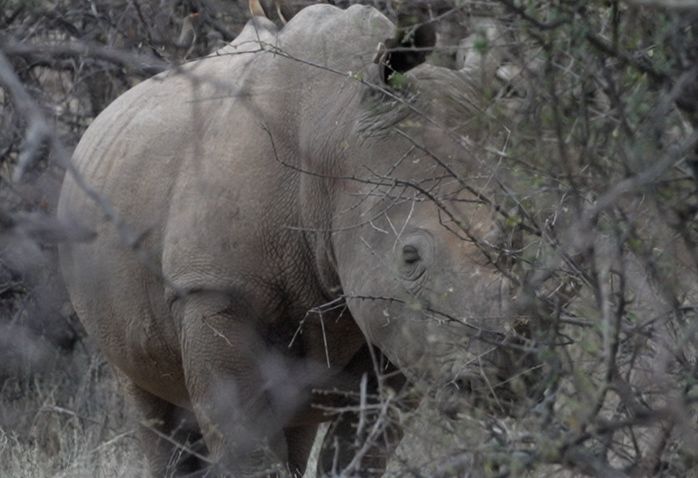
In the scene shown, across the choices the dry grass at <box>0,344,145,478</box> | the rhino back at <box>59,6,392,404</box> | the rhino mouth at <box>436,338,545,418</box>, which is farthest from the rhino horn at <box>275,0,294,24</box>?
the rhino mouth at <box>436,338,545,418</box>

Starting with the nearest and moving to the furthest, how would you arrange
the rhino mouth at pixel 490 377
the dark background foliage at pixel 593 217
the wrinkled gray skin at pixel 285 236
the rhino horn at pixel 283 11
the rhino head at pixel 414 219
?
the dark background foliage at pixel 593 217 → the rhino mouth at pixel 490 377 → the rhino head at pixel 414 219 → the wrinkled gray skin at pixel 285 236 → the rhino horn at pixel 283 11

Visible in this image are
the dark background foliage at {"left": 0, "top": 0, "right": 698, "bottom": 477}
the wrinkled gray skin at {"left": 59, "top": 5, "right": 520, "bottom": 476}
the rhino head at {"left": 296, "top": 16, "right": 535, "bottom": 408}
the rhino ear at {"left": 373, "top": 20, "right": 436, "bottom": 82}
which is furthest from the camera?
the wrinkled gray skin at {"left": 59, "top": 5, "right": 520, "bottom": 476}

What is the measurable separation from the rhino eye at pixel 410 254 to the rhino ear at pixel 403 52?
57 cm

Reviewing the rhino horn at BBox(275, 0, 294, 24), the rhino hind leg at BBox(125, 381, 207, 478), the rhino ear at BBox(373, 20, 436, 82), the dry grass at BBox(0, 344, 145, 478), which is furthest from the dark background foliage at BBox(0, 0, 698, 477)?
the dry grass at BBox(0, 344, 145, 478)

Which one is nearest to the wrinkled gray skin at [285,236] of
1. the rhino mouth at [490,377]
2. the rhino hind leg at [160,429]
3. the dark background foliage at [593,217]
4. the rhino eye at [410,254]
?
the rhino eye at [410,254]

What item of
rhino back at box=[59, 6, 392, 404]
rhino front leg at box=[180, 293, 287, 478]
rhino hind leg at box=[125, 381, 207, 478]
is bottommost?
rhino hind leg at box=[125, 381, 207, 478]

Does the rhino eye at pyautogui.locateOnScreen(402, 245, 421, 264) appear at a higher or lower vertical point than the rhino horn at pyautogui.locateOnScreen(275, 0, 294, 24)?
lower

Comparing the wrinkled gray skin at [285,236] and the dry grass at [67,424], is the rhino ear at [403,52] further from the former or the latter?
the dry grass at [67,424]

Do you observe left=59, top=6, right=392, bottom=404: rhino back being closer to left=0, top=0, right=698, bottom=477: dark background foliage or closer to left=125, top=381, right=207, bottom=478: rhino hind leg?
left=125, top=381, right=207, bottom=478: rhino hind leg

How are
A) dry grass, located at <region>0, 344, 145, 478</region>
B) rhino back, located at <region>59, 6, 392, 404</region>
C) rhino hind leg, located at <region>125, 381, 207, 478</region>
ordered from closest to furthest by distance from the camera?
rhino back, located at <region>59, 6, 392, 404</region>
dry grass, located at <region>0, 344, 145, 478</region>
rhino hind leg, located at <region>125, 381, 207, 478</region>

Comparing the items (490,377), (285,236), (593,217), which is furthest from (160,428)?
(593,217)

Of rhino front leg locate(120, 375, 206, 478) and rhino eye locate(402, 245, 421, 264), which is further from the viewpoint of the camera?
rhino front leg locate(120, 375, 206, 478)

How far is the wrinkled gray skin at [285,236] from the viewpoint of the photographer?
5.34m

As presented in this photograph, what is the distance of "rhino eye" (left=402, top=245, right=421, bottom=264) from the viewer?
210 inches
